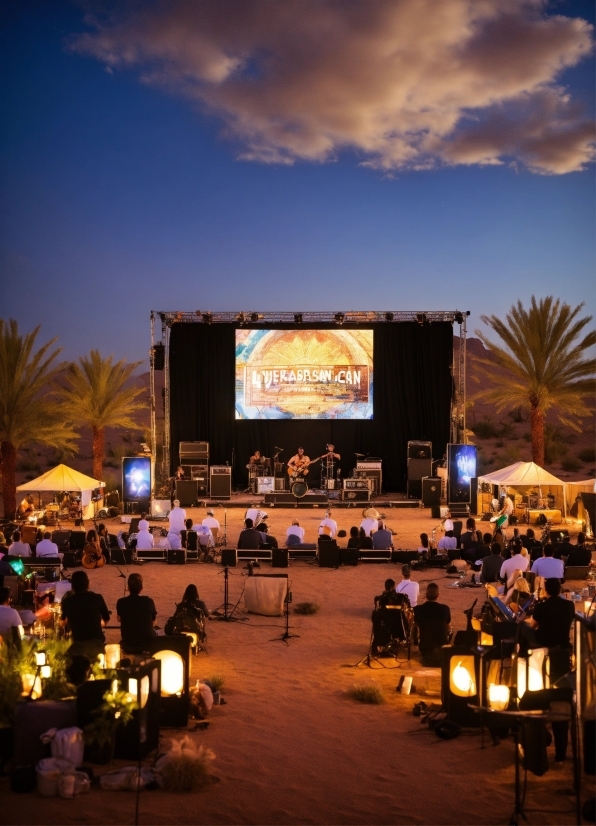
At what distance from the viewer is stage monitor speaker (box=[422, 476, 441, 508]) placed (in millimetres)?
31062

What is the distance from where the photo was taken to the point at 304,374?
34.1 m

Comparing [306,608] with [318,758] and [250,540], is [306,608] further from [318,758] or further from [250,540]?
[318,758]

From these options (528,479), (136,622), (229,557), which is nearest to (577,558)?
(229,557)

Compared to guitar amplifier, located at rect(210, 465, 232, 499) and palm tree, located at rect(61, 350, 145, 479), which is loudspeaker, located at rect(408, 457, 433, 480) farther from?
palm tree, located at rect(61, 350, 145, 479)

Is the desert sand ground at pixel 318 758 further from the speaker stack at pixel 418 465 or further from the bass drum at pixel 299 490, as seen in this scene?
the speaker stack at pixel 418 465

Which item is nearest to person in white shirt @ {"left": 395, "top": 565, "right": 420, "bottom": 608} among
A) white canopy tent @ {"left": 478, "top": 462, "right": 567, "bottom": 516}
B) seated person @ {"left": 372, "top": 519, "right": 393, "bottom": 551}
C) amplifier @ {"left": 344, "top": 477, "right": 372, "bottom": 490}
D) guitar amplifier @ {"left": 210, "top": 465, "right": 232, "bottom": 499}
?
seated person @ {"left": 372, "top": 519, "right": 393, "bottom": 551}

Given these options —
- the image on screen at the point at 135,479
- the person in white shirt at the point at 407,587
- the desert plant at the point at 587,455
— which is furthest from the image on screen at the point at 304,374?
the desert plant at the point at 587,455

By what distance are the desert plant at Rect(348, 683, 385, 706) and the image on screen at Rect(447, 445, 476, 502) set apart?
20.1m

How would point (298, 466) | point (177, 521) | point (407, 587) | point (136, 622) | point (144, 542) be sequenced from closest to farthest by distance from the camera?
1. point (136, 622)
2. point (407, 587)
3. point (144, 542)
4. point (177, 521)
5. point (298, 466)

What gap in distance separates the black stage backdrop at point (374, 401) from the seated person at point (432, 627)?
941 inches

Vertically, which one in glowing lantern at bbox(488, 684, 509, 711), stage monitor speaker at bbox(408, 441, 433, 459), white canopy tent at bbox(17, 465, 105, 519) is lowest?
glowing lantern at bbox(488, 684, 509, 711)

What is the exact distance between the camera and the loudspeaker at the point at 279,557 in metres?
19.7

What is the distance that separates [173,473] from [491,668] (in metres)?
28.1

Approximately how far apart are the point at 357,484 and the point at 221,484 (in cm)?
538
